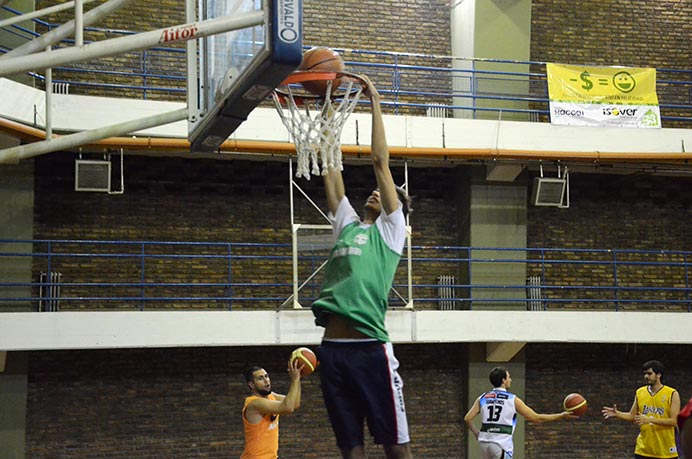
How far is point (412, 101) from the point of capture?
54.8 ft

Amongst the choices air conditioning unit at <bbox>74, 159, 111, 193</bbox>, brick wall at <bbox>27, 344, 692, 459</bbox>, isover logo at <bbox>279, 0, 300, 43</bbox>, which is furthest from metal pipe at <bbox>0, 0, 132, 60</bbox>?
brick wall at <bbox>27, 344, 692, 459</bbox>

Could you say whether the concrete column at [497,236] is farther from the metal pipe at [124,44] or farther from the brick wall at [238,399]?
the metal pipe at [124,44]

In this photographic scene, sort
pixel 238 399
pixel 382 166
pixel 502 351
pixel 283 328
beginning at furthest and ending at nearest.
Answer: pixel 502 351 → pixel 238 399 → pixel 283 328 → pixel 382 166

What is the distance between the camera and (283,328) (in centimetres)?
1398

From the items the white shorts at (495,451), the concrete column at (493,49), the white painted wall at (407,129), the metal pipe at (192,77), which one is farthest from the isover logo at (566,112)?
the metal pipe at (192,77)

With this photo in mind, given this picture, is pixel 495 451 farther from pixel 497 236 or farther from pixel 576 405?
pixel 497 236

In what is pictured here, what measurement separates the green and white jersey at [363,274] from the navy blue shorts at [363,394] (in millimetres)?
124

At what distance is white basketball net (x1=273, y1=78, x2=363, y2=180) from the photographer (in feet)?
22.5

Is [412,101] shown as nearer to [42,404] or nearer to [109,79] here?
[109,79]

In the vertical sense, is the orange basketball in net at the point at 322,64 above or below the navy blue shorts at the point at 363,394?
above

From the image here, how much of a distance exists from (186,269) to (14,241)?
111 inches

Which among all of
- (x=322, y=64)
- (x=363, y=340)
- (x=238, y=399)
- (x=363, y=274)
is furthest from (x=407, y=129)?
(x=363, y=340)

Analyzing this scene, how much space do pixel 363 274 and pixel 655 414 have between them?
26.9 ft

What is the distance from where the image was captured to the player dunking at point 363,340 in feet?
15.2
